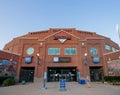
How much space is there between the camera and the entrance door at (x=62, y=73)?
33.4m

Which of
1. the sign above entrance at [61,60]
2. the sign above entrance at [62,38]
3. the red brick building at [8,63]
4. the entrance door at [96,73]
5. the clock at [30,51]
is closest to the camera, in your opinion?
the red brick building at [8,63]

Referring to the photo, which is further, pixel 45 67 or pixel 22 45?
pixel 22 45

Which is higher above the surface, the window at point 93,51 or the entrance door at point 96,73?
the window at point 93,51

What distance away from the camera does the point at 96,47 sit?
34.0 metres


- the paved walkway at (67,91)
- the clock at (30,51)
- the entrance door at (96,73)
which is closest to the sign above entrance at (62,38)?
the clock at (30,51)

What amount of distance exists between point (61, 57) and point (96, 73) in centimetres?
1139

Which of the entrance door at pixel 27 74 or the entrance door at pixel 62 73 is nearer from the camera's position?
the entrance door at pixel 27 74

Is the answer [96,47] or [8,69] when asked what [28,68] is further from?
[96,47]

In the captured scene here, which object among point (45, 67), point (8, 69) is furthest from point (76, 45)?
point (8, 69)

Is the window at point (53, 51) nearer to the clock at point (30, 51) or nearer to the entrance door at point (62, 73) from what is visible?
the entrance door at point (62, 73)

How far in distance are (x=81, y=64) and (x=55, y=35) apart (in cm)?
1126

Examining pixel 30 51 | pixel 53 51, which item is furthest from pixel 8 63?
pixel 53 51

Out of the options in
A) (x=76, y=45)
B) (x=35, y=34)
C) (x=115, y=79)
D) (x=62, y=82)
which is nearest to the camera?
(x=62, y=82)

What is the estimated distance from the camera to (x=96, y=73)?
33875mm
